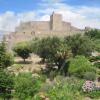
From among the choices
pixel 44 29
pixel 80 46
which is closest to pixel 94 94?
pixel 80 46

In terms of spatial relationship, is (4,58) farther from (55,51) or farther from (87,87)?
(87,87)

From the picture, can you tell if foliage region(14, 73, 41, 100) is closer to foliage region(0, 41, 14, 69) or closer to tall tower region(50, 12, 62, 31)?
foliage region(0, 41, 14, 69)

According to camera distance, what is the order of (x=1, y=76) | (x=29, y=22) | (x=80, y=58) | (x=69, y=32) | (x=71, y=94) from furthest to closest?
(x=29, y=22) → (x=69, y=32) → (x=80, y=58) → (x=1, y=76) → (x=71, y=94)

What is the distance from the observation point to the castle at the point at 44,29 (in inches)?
3152

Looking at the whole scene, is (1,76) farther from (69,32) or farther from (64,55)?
(69,32)

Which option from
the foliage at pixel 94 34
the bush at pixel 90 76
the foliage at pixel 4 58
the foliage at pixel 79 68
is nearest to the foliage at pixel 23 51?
the foliage at pixel 4 58

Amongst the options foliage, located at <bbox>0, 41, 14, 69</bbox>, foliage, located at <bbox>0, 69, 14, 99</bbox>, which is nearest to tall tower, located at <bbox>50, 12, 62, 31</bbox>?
foliage, located at <bbox>0, 41, 14, 69</bbox>

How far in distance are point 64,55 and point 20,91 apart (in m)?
18.5

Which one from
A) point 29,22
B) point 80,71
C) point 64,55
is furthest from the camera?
point 29,22

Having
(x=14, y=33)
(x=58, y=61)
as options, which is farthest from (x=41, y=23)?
(x=58, y=61)

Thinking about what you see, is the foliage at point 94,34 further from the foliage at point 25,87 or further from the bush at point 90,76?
the foliage at point 25,87

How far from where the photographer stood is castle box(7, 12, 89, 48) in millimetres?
80062

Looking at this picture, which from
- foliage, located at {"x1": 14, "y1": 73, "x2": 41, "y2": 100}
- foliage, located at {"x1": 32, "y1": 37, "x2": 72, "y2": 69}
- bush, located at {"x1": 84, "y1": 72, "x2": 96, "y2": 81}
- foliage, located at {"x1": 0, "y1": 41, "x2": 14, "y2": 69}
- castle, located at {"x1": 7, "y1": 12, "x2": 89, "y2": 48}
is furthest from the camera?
castle, located at {"x1": 7, "y1": 12, "x2": 89, "y2": 48}

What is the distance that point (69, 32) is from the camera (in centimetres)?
8138
